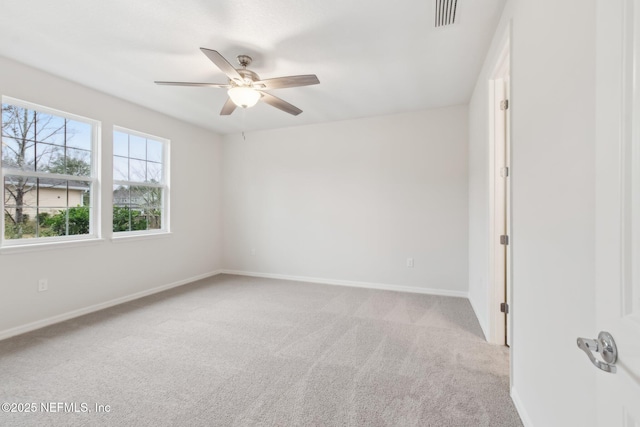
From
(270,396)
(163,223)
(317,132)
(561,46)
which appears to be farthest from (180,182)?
(561,46)

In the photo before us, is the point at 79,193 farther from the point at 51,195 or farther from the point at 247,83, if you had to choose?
the point at 247,83

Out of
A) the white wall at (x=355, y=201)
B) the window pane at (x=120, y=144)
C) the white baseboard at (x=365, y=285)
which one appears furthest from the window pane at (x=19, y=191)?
the white baseboard at (x=365, y=285)

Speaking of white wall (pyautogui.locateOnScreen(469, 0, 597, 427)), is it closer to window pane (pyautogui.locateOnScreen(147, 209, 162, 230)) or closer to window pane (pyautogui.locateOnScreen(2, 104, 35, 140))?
window pane (pyautogui.locateOnScreen(2, 104, 35, 140))

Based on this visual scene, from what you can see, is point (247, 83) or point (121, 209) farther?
point (121, 209)

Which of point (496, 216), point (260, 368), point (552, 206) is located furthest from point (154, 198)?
point (552, 206)

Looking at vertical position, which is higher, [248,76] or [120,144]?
[248,76]

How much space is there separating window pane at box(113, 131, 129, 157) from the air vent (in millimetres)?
3883

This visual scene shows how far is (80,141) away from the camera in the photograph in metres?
3.29

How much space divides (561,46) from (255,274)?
4.87 meters

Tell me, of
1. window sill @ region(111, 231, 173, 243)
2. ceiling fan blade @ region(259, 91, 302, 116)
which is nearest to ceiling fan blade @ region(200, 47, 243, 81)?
ceiling fan blade @ region(259, 91, 302, 116)

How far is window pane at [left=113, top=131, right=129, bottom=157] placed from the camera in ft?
12.0

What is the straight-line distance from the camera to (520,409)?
165 centimetres

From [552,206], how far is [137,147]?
4.59m

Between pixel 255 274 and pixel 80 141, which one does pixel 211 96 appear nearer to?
pixel 80 141
